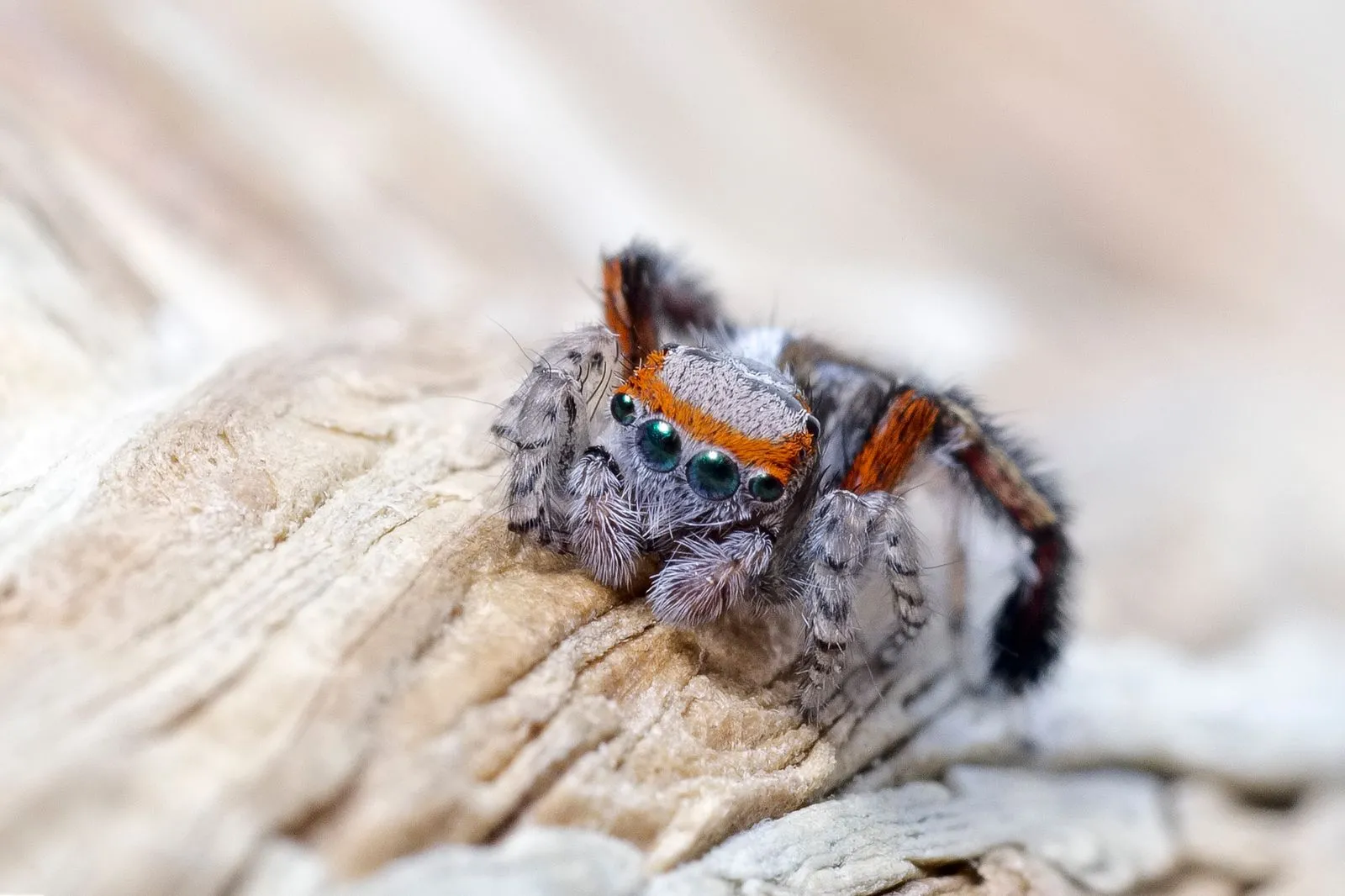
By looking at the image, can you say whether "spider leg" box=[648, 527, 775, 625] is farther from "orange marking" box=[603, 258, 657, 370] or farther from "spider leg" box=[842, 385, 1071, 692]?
"orange marking" box=[603, 258, 657, 370]

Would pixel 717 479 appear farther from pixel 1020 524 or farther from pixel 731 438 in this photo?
pixel 1020 524

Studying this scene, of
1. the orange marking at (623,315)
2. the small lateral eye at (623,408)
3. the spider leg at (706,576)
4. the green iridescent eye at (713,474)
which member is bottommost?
the spider leg at (706,576)

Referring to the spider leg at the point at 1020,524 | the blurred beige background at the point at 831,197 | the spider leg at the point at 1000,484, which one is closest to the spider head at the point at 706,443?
the spider leg at the point at 1000,484

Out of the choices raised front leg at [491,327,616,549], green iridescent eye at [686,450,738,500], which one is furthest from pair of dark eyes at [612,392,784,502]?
raised front leg at [491,327,616,549]

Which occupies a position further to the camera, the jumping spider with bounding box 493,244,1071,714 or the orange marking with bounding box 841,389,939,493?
the orange marking with bounding box 841,389,939,493

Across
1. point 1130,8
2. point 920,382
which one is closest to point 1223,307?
point 1130,8

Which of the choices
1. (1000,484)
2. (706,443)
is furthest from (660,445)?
(1000,484)

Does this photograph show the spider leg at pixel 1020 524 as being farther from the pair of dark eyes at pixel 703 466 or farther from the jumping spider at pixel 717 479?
the pair of dark eyes at pixel 703 466
